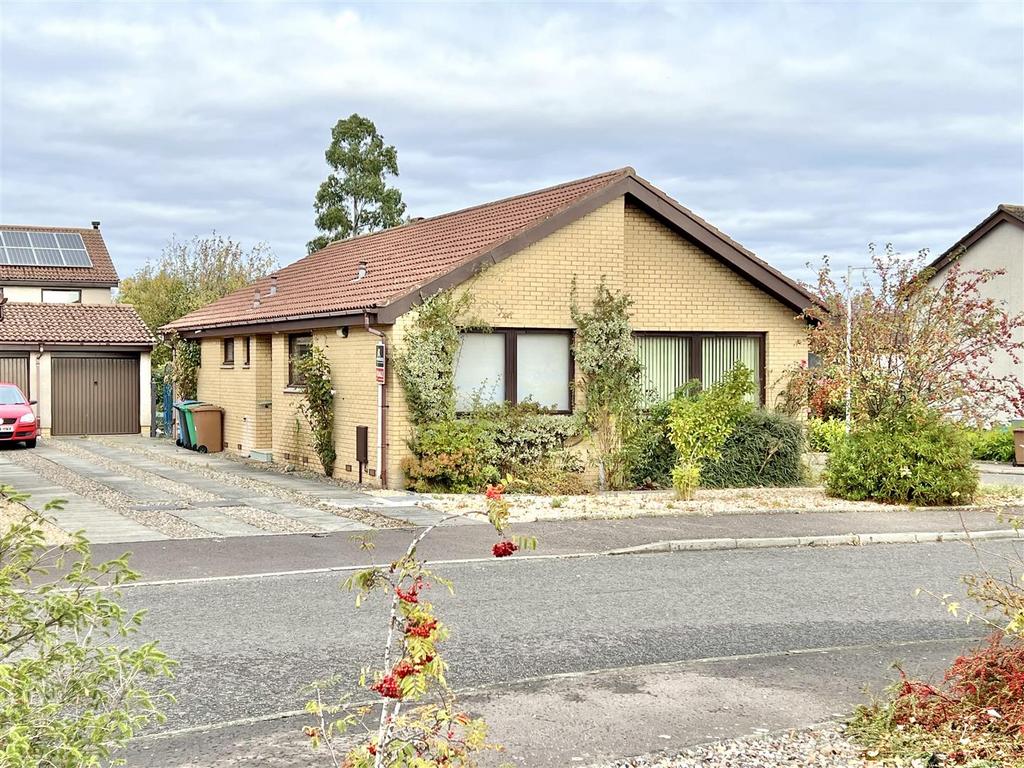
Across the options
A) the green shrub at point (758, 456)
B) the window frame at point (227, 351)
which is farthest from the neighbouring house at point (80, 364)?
the green shrub at point (758, 456)

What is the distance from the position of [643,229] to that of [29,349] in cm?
1985

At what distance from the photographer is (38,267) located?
43094 mm

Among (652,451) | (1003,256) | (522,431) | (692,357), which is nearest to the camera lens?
(522,431)

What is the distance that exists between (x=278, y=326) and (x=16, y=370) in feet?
43.6

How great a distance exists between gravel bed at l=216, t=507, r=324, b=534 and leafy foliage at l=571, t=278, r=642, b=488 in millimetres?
5887

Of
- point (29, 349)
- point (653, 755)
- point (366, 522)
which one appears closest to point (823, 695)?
point (653, 755)

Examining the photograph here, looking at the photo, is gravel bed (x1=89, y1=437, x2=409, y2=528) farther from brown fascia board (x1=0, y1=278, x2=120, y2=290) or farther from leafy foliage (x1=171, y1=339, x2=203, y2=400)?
brown fascia board (x1=0, y1=278, x2=120, y2=290)

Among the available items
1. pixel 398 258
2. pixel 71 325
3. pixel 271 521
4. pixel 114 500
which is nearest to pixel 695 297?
pixel 398 258

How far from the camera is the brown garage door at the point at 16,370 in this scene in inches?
1252

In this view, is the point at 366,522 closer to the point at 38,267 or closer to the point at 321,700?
the point at 321,700

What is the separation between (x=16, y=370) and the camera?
31.9 m

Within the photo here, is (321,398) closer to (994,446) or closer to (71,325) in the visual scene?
(994,446)

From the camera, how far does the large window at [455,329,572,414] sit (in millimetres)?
18391

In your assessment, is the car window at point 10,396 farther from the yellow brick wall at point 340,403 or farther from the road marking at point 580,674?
the road marking at point 580,674
